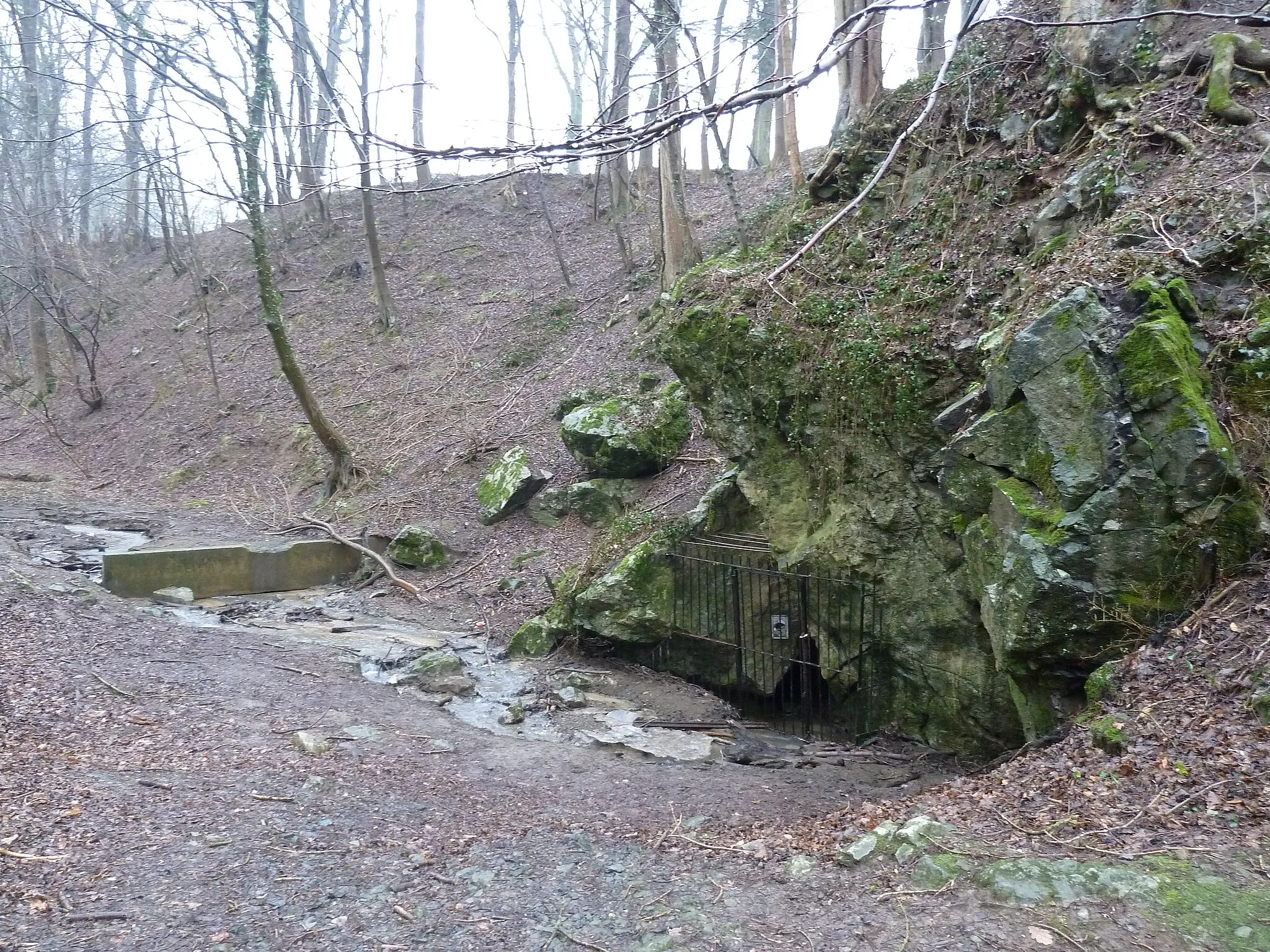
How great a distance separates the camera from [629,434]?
38.8 ft

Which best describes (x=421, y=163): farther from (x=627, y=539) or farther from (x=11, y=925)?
(x=627, y=539)

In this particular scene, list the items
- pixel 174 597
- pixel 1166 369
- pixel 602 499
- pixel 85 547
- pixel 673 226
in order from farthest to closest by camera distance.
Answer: pixel 673 226
pixel 85 547
pixel 602 499
pixel 174 597
pixel 1166 369

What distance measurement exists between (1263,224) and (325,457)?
14.8 meters

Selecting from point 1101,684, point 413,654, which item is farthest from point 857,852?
point 413,654

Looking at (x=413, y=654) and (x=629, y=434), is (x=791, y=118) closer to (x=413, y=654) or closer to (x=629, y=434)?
(x=629, y=434)

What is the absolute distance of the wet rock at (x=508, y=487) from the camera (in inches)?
508

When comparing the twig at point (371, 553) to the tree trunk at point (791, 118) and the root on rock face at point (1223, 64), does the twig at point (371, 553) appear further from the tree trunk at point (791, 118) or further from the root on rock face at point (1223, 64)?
the root on rock face at point (1223, 64)

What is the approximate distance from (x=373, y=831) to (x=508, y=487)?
838 cm

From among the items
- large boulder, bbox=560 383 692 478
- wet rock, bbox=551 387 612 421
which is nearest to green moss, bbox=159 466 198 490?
wet rock, bbox=551 387 612 421

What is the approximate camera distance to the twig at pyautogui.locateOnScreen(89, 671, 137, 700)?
250 inches

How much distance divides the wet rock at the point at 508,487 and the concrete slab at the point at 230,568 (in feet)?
6.53

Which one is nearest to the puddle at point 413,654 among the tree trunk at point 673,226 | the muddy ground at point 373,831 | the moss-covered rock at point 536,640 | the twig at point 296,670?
the moss-covered rock at point 536,640

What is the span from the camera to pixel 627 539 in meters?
10.1

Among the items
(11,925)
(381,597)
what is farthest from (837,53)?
(381,597)
